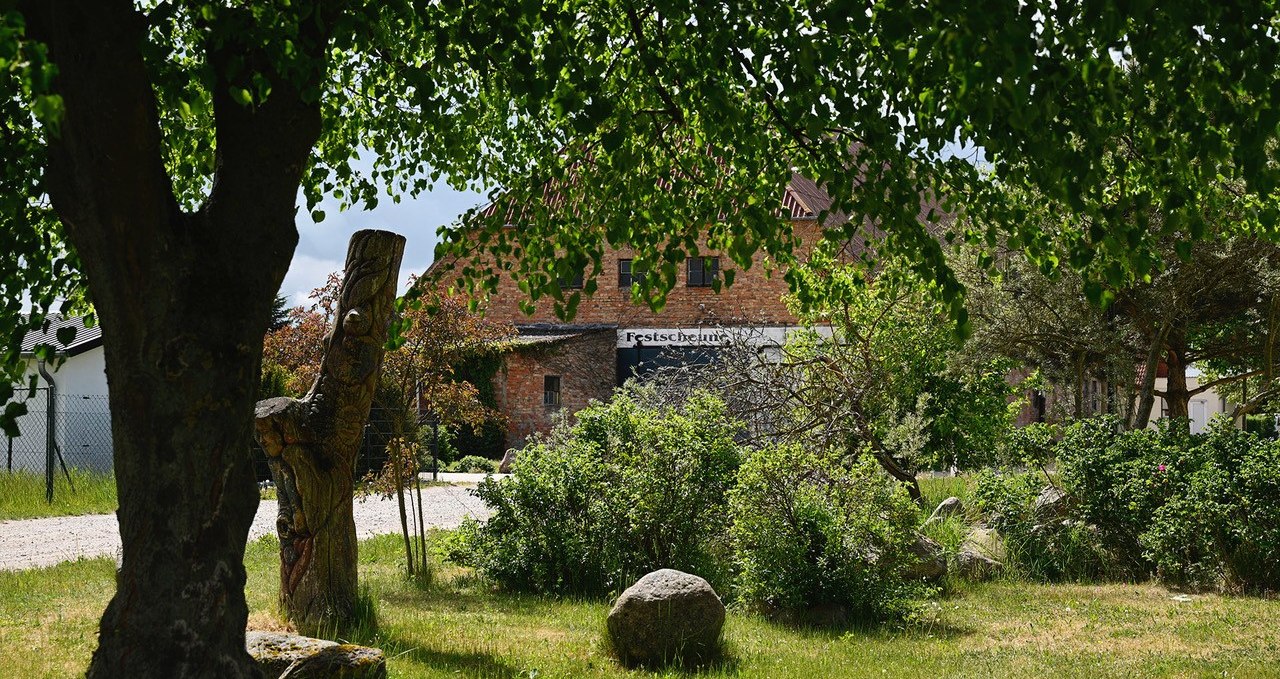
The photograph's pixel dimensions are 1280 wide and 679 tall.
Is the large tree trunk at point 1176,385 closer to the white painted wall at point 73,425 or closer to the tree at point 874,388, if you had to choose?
the tree at point 874,388

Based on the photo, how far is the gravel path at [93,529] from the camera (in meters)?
12.7

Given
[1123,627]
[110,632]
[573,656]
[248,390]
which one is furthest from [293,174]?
[1123,627]

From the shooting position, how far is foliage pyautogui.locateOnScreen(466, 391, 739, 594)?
10672mm

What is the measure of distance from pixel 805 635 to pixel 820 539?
39.6 inches

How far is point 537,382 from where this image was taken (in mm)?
32406

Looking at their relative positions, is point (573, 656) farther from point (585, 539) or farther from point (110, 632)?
point (110, 632)

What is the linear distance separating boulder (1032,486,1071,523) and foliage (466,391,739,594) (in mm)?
3686

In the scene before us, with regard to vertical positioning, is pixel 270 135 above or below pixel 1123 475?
above

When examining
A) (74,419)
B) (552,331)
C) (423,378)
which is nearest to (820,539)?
(423,378)

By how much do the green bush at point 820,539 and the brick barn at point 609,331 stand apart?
2106cm

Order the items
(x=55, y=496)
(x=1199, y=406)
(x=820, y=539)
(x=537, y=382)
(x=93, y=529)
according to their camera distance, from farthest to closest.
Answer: (x=1199, y=406), (x=537, y=382), (x=55, y=496), (x=93, y=529), (x=820, y=539)

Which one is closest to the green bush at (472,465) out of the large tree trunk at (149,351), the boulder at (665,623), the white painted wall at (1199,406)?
the boulder at (665,623)

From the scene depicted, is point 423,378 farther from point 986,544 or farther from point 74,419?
point 74,419

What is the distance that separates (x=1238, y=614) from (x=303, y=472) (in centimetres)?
777
